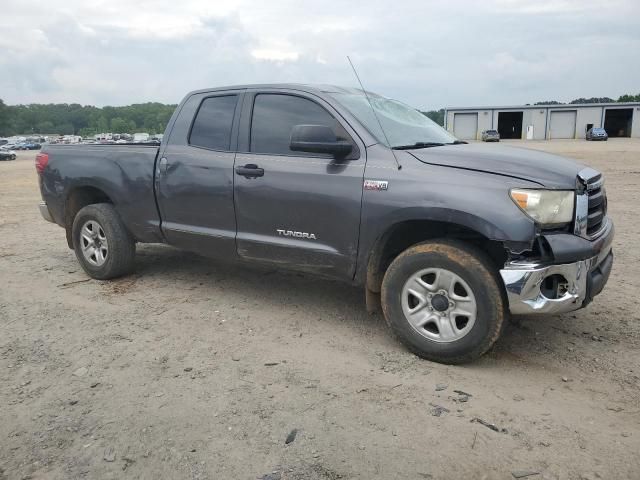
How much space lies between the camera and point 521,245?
327cm

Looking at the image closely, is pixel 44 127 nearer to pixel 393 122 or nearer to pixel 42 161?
pixel 42 161

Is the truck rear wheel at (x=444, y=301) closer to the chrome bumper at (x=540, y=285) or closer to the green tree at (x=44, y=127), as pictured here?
the chrome bumper at (x=540, y=285)

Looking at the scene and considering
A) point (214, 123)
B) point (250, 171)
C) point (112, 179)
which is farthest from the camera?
point (112, 179)

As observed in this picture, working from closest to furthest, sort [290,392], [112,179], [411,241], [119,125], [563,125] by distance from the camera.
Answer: [290,392] → [411,241] → [112,179] → [563,125] → [119,125]

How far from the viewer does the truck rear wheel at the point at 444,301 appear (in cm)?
341

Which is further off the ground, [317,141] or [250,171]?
[317,141]

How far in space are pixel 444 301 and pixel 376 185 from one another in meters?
0.92

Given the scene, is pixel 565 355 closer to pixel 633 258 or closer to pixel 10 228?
pixel 633 258

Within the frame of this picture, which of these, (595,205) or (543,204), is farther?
(595,205)

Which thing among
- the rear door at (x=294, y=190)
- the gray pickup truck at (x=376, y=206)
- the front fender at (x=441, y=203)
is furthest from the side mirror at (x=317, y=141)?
the front fender at (x=441, y=203)

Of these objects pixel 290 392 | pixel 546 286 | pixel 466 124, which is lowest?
pixel 290 392

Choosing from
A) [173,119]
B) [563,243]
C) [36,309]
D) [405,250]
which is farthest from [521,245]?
[36,309]

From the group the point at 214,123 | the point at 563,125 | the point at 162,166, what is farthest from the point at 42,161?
the point at 563,125

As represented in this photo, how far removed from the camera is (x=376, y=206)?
3768 mm
